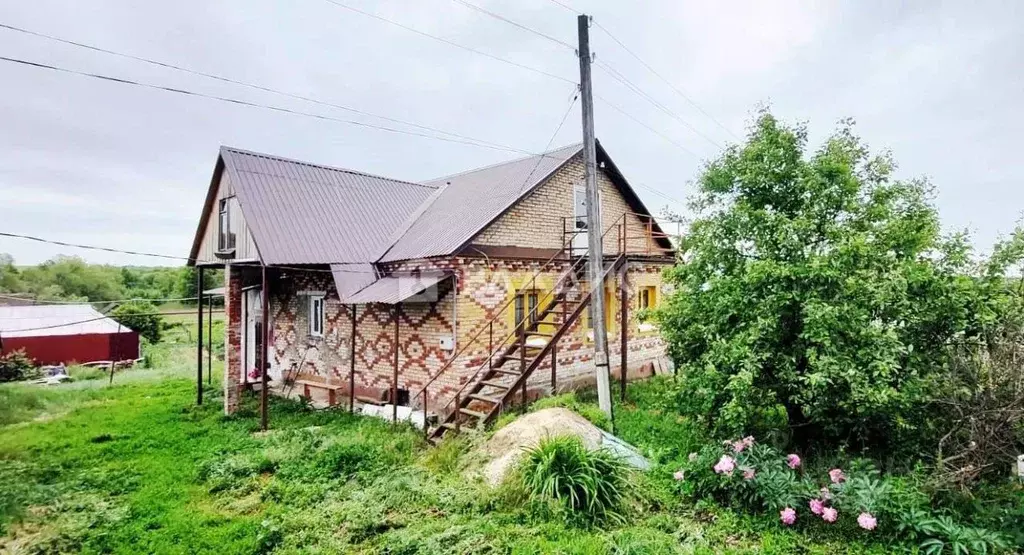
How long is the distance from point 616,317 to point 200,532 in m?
11.0

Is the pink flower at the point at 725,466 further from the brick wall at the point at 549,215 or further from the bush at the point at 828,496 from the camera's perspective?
the brick wall at the point at 549,215

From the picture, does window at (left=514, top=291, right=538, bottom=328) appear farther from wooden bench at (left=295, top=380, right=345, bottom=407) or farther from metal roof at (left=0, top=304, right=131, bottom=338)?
metal roof at (left=0, top=304, right=131, bottom=338)

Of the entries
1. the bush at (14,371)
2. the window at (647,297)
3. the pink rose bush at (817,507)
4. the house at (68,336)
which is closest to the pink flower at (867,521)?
the pink rose bush at (817,507)

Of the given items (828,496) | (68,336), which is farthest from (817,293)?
(68,336)

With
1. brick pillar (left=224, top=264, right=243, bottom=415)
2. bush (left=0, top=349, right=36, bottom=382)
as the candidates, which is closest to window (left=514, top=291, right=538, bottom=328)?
brick pillar (left=224, top=264, right=243, bottom=415)

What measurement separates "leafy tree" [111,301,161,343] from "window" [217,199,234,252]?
15293 mm

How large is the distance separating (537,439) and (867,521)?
3.96 m

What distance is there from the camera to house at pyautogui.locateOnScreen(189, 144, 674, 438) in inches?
425

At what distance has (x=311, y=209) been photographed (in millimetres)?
12773

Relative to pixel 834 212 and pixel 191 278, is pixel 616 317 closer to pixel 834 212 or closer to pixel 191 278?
pixel 834 212

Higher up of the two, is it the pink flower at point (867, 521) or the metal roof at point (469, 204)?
the metal roof at point (469, 204)

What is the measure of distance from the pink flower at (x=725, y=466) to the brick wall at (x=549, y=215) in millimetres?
6759

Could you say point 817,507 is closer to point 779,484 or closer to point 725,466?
point 779,484

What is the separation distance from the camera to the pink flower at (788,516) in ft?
17.3
